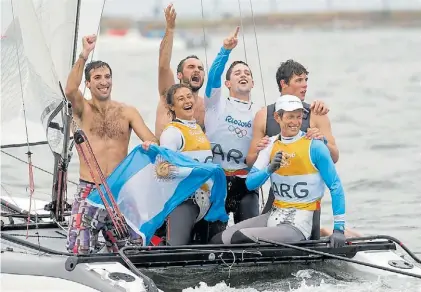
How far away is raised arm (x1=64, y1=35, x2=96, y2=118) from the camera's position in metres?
6.62

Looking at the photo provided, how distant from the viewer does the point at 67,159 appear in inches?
280

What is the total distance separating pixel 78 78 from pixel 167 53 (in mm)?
768

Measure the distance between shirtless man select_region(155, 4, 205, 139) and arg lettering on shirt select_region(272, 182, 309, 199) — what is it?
817mm

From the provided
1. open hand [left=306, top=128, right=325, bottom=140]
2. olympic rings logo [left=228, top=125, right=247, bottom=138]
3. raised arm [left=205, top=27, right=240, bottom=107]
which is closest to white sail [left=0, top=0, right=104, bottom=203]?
raised arm [left=205, top=27, right=240, bottom=107]

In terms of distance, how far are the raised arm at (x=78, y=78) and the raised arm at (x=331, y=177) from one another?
1.40m

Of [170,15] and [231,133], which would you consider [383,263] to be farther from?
[170,15]

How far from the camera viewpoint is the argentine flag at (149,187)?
21.5ft

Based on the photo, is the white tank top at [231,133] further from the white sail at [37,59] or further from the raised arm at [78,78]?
the white sail at [37,59]

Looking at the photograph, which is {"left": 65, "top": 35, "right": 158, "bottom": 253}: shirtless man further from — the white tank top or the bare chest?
the white tank top

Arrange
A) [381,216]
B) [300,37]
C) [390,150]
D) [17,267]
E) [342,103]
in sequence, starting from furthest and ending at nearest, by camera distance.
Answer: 1. [300,37]
2. [342,103]
3. [390,150]
4. [381,216]
5. [17,267]

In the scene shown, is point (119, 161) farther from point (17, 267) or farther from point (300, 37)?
point (300, 37)

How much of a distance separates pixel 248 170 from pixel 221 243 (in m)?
0.59

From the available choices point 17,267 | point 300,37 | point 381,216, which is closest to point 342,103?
point 381,216

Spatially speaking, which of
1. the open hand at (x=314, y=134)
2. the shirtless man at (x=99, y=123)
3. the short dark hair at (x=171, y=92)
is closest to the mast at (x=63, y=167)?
the shirtless man at (x=99, y=123)
